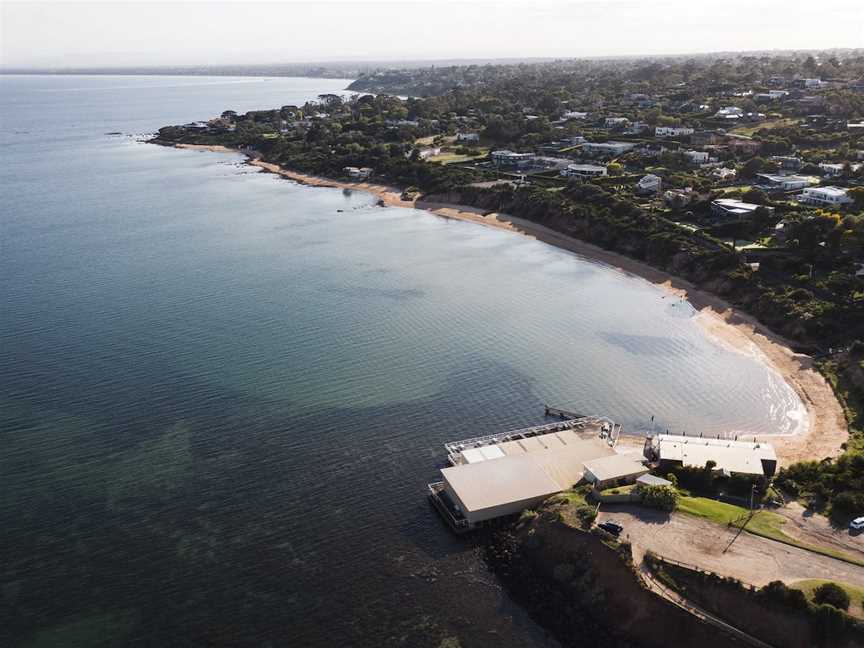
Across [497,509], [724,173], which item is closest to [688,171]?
[724,173]

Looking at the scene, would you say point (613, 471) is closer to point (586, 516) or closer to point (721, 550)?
point (586, 516)

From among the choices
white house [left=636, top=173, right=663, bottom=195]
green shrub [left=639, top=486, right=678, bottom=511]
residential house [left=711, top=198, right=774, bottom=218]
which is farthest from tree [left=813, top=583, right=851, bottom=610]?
white house [left=636, top=173, right=663, bottom=195]

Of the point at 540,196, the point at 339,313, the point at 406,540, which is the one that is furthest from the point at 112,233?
the point at 406,540

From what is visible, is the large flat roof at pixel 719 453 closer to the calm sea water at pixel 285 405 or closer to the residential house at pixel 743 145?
the calm sea water at pixel 285 405

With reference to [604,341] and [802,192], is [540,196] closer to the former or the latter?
[802,192]

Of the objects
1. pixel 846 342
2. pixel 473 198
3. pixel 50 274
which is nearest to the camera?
pixel 846 342
